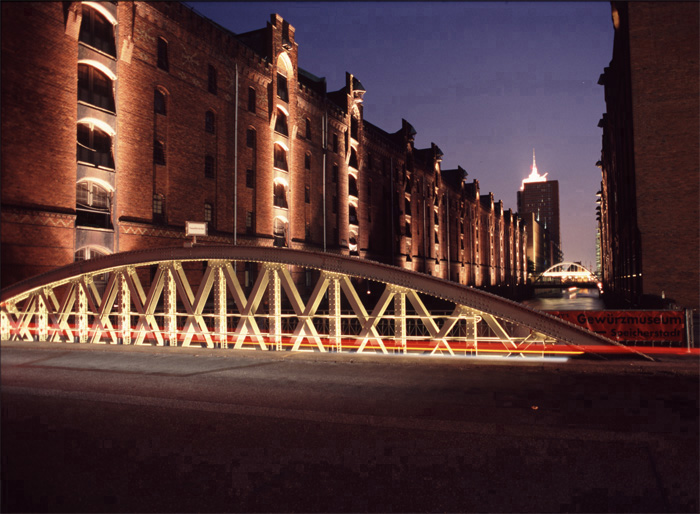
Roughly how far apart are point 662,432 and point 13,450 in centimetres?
813

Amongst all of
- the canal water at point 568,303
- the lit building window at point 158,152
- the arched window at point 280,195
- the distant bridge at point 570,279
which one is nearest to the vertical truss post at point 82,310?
the lit building window at point 158,152

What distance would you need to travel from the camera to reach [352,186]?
48812 mm

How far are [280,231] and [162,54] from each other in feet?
46.7

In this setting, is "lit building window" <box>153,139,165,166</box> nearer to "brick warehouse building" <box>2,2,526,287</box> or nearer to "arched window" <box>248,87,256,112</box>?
"brick warehouse building" <box>2,2,526,287</box>

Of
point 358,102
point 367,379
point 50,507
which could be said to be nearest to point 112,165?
point 367,379

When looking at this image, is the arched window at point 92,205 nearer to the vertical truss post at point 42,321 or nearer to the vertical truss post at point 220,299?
the vertical truss post at point 42,321

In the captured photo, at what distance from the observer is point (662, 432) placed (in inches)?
263

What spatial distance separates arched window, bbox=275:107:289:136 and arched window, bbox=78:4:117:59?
13.3m

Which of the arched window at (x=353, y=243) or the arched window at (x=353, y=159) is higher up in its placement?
the arched window at (x=353, y=159)

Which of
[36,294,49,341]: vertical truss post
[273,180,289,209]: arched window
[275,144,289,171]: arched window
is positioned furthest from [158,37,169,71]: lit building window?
[36,294,49,341]: vertical truss post

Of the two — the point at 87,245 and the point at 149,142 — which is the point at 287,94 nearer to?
the point at 149,142

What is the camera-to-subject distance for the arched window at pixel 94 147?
24.2 meters

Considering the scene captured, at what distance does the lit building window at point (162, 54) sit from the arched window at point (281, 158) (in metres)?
10.8

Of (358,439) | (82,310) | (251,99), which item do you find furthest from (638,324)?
(251,99)
